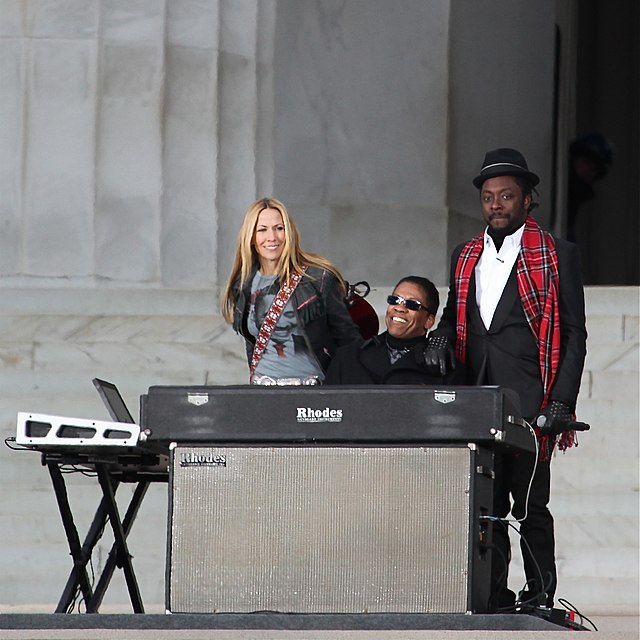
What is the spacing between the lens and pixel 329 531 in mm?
5227

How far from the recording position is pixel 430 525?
5.21 m

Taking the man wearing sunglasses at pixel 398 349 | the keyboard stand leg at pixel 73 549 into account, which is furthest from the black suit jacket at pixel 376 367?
the keyboard stand leg at pixel 73 549

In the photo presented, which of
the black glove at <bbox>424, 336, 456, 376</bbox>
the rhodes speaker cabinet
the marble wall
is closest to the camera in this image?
the rhodes speaker cabinet

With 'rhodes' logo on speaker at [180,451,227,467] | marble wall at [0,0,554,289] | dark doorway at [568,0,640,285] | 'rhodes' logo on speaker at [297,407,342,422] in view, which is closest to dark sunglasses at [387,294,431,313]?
'rhodes' logo on speaker at [297,407,342,422]

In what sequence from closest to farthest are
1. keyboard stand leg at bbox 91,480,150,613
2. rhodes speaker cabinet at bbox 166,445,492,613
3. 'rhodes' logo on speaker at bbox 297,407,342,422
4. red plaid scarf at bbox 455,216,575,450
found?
rhodes speaker cabinet at bbox 166,445,492,613 → 'rhodes' logo on speaker at bbox 297,407,342,422 → red plaid scarf at bbox 455,216,575,450 → keyboard stand leg at bbox 91,480,150,613

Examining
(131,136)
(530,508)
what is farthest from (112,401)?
(131,136)

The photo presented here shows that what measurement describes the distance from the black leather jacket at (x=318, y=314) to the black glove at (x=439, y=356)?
1.19ft

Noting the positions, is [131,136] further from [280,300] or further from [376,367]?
[376,367]

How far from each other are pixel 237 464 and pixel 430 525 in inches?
22.9

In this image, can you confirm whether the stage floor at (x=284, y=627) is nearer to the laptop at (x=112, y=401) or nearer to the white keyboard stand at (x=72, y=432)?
the white keyboard stand at (x=72, y=432)

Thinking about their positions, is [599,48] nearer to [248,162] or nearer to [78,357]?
[248,162]

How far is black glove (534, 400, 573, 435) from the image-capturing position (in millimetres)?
5633

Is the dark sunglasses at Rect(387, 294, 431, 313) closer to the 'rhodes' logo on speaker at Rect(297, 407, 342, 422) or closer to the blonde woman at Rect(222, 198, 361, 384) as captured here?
the blonde woman at Rect(222, 198, 361, 384)

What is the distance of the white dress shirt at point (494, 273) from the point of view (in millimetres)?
5941
